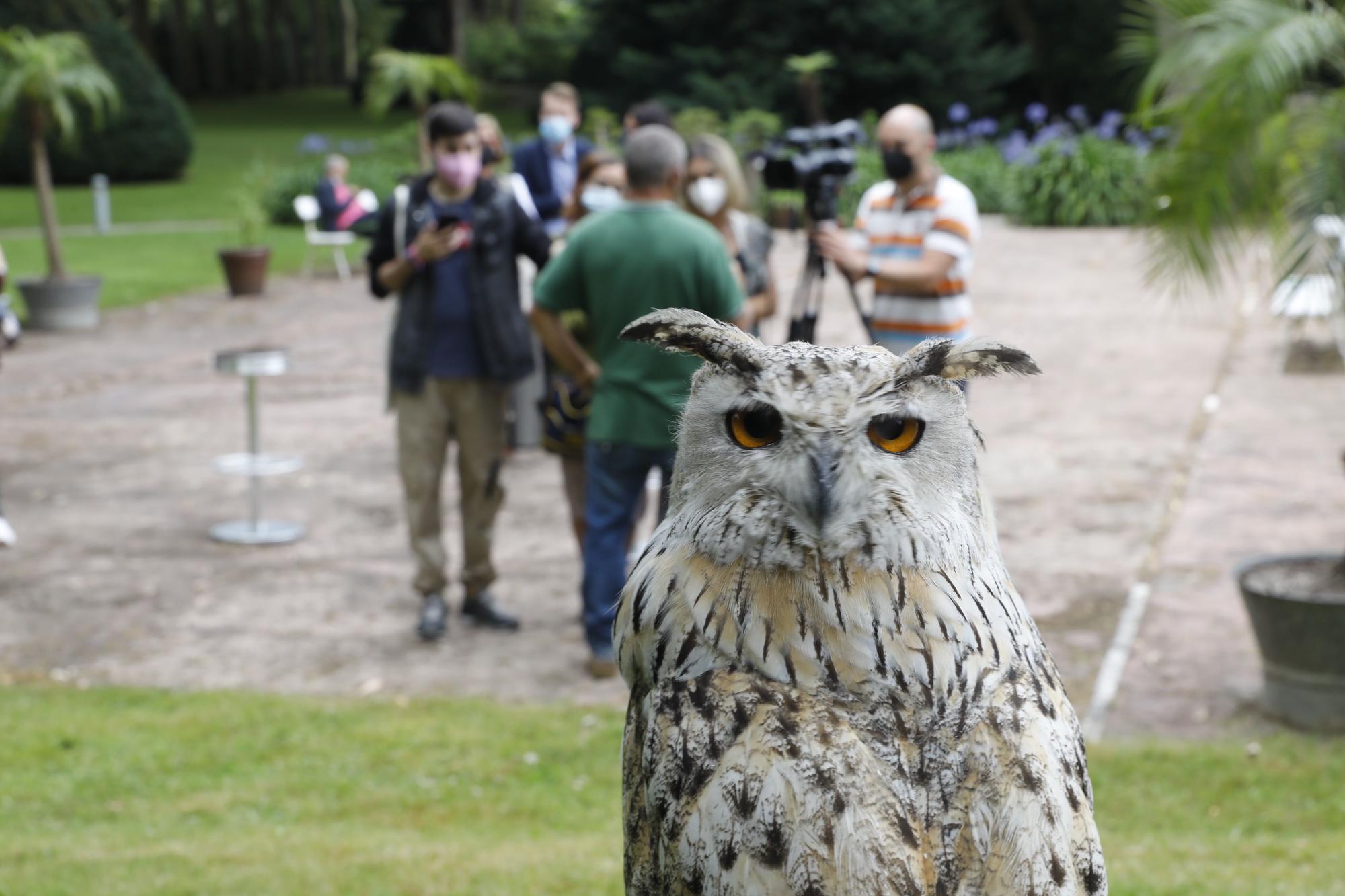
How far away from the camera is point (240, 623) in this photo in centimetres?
705

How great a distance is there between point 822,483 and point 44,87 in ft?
50.6

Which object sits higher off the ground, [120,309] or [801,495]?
[801,495]

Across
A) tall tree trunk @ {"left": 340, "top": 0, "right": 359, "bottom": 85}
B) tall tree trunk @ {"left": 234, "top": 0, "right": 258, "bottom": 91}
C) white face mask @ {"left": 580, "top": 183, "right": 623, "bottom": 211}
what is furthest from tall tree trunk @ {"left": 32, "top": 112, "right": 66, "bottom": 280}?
tall tree trunk @ {"left": 340, "top": 0, "right": 359, "bottom": 85}

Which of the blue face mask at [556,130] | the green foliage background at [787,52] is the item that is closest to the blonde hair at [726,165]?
the blue face mask at [556,130]

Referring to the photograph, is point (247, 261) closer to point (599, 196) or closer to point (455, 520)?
point (455, 520)

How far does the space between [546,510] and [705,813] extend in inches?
275

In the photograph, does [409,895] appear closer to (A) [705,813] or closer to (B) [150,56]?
(A) [705,813]

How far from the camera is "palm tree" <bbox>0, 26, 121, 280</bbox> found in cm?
1491

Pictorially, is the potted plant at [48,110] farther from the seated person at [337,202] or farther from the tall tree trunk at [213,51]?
the tall tree trunk at [213,51]

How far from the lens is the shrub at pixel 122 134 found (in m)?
31.4

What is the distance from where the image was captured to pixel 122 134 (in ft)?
105

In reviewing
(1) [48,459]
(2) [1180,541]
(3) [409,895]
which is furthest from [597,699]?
(1) [48,459]

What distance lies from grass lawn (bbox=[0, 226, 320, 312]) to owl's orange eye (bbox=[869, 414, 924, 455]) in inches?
680

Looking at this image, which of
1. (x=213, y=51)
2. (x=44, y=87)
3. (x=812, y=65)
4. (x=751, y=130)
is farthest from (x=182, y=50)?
(x=44, y=87)
